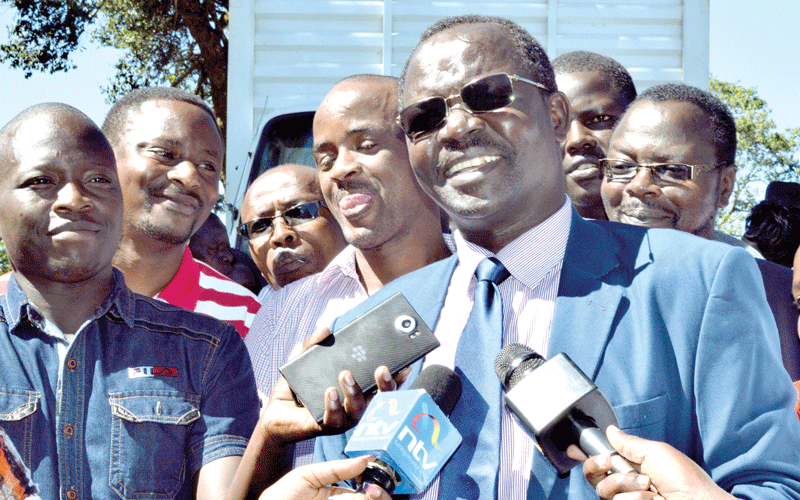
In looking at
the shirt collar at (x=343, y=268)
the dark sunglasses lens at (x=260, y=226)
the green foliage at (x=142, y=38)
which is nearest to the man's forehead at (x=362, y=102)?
the shirt collar at (x=343, y=268)

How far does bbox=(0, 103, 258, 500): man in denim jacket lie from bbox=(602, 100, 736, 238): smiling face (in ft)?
5.66

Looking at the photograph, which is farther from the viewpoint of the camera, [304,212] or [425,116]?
[304,212]

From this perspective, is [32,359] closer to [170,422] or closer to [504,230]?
[170,422]

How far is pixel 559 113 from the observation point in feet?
8.63

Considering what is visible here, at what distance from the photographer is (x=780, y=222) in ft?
17.8

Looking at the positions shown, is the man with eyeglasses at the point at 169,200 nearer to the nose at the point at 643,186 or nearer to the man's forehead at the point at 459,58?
the man's forehead at the point at 459,58

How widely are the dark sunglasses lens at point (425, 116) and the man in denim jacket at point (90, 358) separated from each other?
34.6 inches

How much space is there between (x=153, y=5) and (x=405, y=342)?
43.1 feet

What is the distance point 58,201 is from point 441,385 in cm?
135

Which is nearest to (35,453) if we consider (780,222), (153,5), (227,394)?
(227,394)

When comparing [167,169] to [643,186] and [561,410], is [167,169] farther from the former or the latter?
[561,410]

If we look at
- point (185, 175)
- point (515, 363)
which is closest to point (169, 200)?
point (185, 175)

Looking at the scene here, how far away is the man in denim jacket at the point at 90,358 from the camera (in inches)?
93.0

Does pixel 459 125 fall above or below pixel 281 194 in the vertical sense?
above
